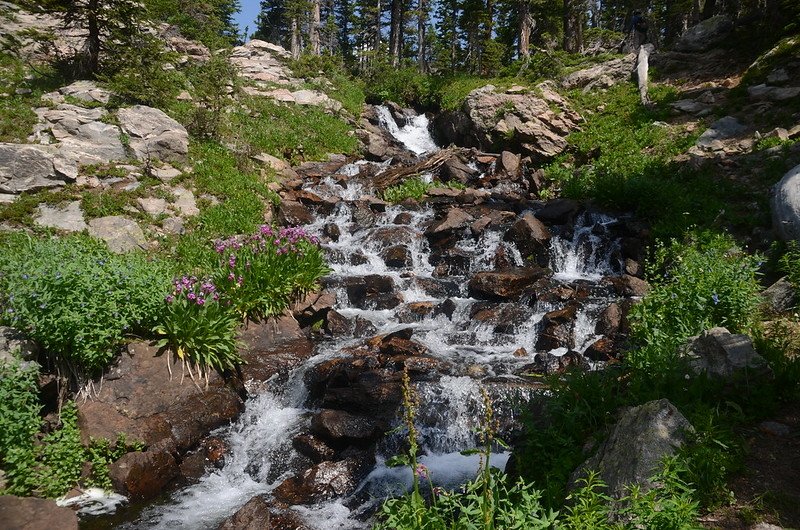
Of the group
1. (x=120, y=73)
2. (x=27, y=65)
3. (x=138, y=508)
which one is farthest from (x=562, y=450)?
(x=27, y=65)

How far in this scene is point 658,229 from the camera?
11133 mm

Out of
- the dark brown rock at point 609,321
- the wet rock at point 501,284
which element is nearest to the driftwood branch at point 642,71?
the wet rock at point 501,284

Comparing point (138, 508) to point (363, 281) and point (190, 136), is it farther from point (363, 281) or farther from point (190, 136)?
point (190, 136)

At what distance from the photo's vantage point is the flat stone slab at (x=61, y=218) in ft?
32.8

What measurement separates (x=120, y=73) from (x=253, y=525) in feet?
50.0

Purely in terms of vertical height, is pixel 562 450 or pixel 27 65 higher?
pixel 27 65

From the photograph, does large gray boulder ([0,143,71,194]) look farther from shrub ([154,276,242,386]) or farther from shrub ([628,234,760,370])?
shrub ([628,234,760,370])

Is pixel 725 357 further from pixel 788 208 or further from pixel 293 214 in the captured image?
pixel 293 214

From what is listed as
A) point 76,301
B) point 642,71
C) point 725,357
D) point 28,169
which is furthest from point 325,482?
point 642,71

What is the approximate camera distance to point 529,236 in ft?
41.3

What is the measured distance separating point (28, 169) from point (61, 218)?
167 centimetres

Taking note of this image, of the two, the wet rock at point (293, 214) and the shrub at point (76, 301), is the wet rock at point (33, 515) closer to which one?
the shrub at point (76, 301)

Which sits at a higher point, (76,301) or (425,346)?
(76,301)

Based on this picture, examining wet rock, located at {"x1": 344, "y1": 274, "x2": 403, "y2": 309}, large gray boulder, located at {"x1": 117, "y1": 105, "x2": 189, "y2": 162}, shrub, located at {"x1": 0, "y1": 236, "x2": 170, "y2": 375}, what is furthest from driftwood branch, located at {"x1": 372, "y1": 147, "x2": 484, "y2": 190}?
shrub, located at {"x1": 0, "y1": 236, "x2": 170, "y2": 375}
